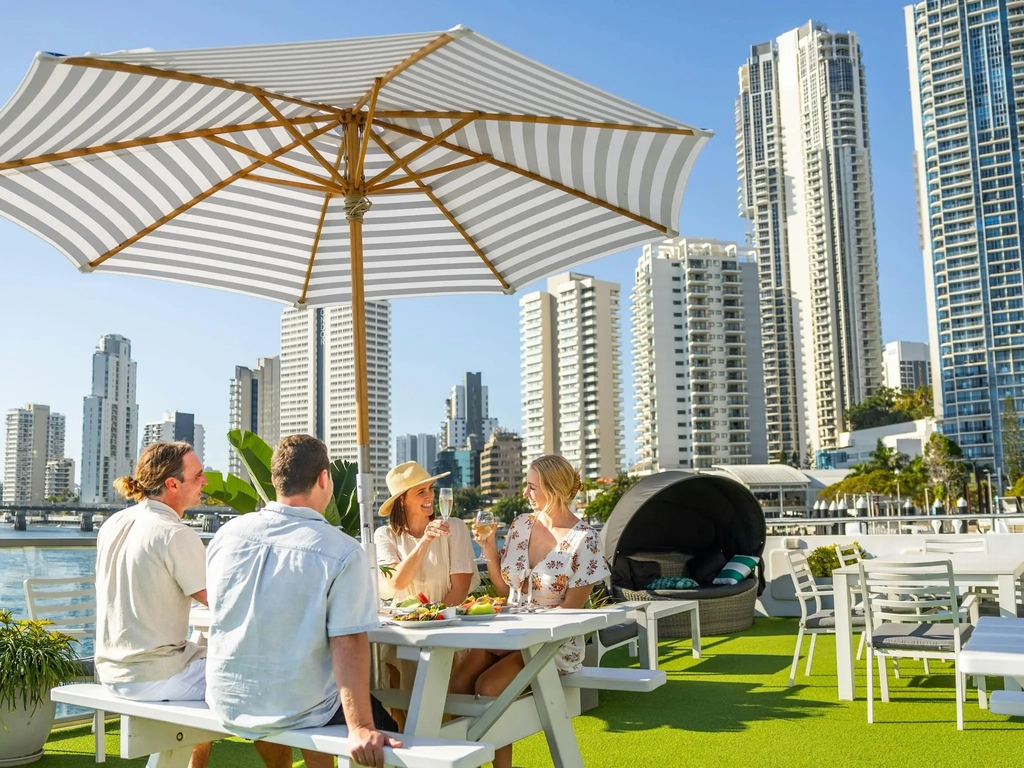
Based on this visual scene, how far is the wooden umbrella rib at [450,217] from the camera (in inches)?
172

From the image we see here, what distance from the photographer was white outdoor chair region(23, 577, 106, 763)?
15.3 feet

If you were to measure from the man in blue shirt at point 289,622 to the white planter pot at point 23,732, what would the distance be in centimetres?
247

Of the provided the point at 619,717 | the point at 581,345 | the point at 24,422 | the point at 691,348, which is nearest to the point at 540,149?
the point at 619,717

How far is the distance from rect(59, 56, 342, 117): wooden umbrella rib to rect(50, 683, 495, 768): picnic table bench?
2100 millimetres

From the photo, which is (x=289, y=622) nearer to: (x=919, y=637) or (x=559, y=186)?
(x=559, y=186)

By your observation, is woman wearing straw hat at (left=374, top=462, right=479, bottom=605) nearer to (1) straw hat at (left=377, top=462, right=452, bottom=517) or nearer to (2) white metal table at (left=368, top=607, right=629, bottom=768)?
(1) straw hat at (left=377, top=462, right=452, bottom=517)

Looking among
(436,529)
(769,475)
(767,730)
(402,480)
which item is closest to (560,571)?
(436,529)

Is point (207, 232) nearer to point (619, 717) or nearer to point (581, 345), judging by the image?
point (619, 717)

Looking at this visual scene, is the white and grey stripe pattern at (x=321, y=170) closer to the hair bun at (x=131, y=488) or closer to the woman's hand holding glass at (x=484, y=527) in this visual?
the hair bun at (x=131, y=488)

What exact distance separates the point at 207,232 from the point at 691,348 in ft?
318

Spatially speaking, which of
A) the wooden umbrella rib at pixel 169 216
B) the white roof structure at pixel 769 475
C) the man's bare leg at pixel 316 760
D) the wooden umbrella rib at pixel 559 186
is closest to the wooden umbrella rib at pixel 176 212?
the wooden umbrella rib at pixel 169 216

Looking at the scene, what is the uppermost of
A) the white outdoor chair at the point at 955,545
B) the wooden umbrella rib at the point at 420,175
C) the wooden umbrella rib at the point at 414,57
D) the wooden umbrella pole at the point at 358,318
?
the wooden umbrella rib at the point at 414,57

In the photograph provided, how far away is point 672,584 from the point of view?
8.55 m

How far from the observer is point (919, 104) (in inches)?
3804
